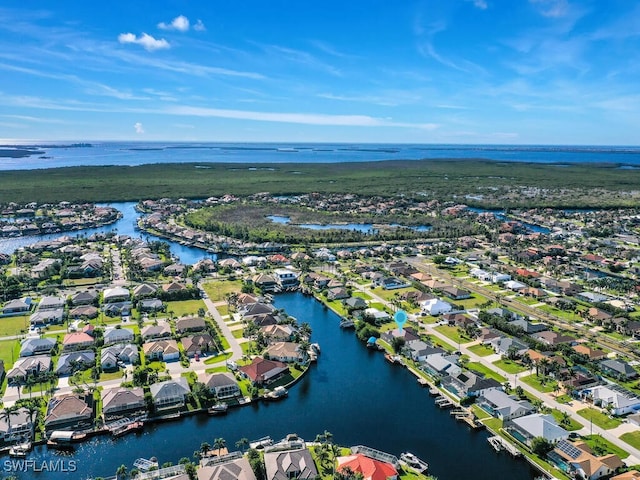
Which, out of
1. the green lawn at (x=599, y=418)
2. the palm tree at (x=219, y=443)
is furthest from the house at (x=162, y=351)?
the green lawn at (x=599, y=418)

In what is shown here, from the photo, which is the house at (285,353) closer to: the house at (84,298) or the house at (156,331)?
the house at (156,331)

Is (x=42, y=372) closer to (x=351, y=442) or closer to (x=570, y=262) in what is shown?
(x=351, y=442)

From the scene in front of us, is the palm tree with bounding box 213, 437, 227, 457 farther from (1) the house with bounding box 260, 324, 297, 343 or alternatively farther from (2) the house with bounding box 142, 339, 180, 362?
(1) the house with bounding box 260, 324, 297, 343

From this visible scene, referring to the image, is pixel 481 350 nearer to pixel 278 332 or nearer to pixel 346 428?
pixel 346 428

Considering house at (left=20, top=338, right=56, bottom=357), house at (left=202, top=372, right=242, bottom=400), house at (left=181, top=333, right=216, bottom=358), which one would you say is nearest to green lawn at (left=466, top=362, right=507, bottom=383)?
house at (left=202, top=372, right=242, bottom=400)

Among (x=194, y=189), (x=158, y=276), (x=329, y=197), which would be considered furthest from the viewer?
(x=194, y=189)

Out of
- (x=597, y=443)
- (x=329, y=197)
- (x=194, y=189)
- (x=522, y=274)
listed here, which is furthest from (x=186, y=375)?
(x=194, y=189)
